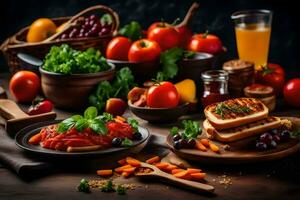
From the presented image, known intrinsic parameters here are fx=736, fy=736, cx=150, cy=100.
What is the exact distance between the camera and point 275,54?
5.39 metres

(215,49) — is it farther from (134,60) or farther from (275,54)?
(275,54)

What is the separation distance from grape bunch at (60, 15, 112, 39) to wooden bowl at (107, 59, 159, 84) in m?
0.44

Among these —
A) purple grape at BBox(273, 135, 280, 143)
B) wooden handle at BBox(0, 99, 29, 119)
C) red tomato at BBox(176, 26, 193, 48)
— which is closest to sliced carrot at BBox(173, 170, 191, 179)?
purple grape at BBox(273, 135, 280, 143)

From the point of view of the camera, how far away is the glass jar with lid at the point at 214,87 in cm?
402

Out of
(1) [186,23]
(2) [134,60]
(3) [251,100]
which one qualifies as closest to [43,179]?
(3) [251,100]

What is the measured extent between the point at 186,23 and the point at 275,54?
91cm

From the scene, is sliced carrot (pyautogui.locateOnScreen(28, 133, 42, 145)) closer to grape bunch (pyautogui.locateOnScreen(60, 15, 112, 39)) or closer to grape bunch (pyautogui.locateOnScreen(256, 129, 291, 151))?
grape bunch (pyautogui.locateOnScreen(256, 129, 291, 151))

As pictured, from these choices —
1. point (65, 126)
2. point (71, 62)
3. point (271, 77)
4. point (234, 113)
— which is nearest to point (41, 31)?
point (71, 62)

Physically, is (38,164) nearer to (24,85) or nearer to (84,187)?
(84,187)

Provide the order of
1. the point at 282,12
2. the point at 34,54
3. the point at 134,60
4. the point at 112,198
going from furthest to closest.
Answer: the point at 282,12 → the point at 34,54 → the point at 134,60 → the point at 112,198

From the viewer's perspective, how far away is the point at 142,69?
4.37 metres

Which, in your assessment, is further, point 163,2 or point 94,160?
point 163,2

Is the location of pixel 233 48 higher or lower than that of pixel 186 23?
lower

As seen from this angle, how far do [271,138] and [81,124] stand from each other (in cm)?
84
